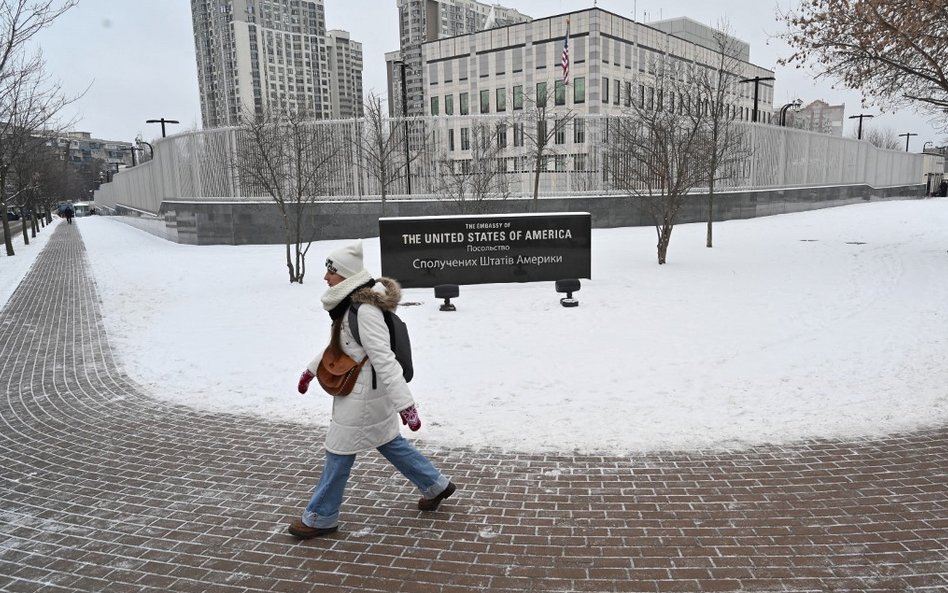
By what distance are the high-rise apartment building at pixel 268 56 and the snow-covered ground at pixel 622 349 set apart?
334 ft

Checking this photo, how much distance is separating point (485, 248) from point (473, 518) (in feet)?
25.5

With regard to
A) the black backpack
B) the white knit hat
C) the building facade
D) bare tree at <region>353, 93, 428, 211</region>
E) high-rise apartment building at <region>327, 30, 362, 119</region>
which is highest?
high-rise apartment building at <region>327, 30, 362, 119</region>

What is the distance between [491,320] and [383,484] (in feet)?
17.2

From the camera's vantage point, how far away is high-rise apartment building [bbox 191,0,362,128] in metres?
107

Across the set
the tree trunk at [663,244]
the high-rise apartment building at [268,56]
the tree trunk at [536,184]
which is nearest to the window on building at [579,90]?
the tree trunk at [536,184]

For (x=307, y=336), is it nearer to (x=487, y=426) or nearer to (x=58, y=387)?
(x=58, y=387)

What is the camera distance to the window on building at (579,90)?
6528 cm

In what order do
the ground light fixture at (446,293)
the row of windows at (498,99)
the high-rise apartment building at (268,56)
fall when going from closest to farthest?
the ground light fixture at (446,293), the row of windows at (498,99), the high-rise apartment building at (268,56)

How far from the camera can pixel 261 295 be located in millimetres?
12312

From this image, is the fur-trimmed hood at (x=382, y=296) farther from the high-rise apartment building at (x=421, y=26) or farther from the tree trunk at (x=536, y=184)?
the high-rise apartment building at (x=421, y=26)

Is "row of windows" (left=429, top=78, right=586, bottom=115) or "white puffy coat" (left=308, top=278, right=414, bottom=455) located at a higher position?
"row of windows" (left=429, top=78, right=586, bottom=115)

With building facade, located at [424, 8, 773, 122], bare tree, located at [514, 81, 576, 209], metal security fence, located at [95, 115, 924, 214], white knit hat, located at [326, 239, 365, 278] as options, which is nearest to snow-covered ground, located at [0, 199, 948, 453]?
white knit hat, located at [326, 239, 365, 278]

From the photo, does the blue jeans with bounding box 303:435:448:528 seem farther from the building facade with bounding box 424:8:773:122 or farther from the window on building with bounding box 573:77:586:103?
the window on building with bounding box 573:77:586:103

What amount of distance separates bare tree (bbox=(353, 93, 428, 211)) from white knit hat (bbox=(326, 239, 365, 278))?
18.0m
